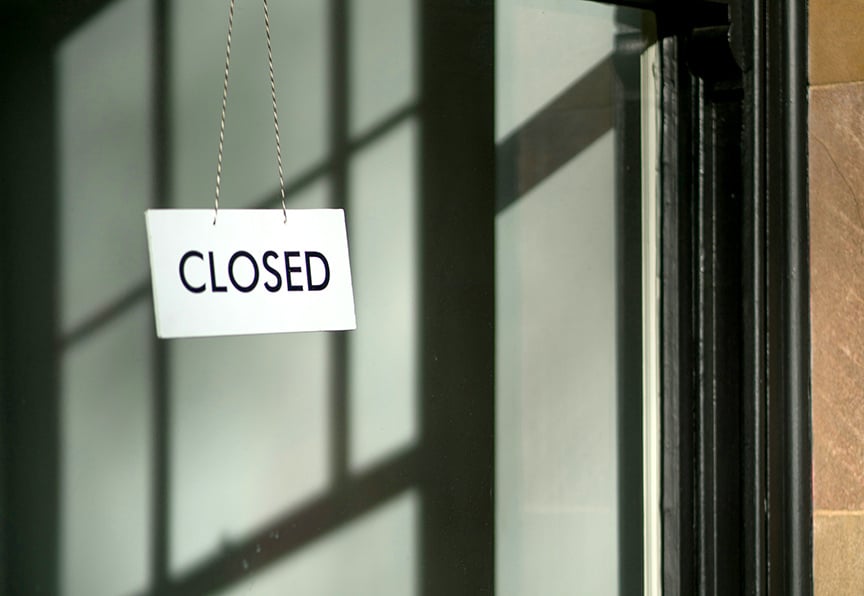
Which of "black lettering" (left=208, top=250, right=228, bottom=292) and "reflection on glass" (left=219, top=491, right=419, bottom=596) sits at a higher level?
"black lettering" (left=208, top=250, right=228, bottom=292)

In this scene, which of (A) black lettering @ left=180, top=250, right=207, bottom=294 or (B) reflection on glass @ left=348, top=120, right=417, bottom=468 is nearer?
(A) black lettering @ left=180, top=250, right=207, bottom=294

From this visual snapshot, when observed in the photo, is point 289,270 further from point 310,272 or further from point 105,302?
point 105,302

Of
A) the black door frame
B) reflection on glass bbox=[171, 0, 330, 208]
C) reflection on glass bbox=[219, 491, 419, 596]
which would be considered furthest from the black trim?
reflection on glass bbox=[171, 0, 330, 208]

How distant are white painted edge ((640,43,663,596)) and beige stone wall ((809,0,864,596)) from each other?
0.61 feet

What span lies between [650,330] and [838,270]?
0.23 metres

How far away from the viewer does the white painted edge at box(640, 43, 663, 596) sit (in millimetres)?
1475

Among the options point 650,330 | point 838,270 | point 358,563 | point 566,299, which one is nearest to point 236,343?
point 358,563

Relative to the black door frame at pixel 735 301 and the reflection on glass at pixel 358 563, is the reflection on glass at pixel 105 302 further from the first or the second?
the black door frame at pixel 735 301

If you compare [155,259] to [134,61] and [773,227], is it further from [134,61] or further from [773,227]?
[773,227]

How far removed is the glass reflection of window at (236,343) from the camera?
3.42 ft

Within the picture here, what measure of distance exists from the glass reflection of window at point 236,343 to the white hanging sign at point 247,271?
5.5 inches

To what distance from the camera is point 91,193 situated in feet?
3.42

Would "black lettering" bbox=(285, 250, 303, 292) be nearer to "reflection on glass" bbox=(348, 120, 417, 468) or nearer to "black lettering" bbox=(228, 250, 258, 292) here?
"black lettering" bbox=(228, 250, 258, 292)

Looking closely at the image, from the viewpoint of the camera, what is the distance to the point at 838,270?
146cm
